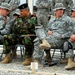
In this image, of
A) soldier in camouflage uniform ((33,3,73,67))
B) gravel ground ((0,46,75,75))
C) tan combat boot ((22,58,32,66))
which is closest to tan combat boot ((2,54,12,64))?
gravel ground ((0,46,75,75))

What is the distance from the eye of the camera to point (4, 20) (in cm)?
891

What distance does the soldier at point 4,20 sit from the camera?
28.7 ft

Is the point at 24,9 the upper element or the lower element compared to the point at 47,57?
upper

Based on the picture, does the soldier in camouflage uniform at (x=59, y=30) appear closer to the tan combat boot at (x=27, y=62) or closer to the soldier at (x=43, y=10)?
the tan combat boot at (x=27, y=62)

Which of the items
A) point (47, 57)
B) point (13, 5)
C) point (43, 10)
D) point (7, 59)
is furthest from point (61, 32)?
point (13, 5)

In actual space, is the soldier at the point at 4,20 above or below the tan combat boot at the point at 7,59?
above

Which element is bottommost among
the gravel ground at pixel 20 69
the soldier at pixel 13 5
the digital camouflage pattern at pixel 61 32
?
the gravel ground at pixel 20 69

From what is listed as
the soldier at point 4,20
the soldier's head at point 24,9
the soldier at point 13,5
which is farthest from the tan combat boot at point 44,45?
the soldier at point 13,5

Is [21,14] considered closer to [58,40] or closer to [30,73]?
[58,40]

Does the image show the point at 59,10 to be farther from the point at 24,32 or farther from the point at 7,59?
the point at 7,59

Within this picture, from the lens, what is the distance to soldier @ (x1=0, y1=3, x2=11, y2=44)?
876cm

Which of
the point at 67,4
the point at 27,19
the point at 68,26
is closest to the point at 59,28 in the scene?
the point at 68,26

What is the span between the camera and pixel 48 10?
33.1 ft

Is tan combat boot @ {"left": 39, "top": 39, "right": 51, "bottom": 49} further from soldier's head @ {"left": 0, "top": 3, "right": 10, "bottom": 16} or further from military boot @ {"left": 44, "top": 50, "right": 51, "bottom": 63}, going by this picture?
soldier's head @ {"left": 0, "top": 3, "right": 10, "bottom": 16}
